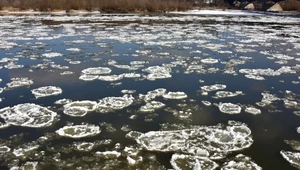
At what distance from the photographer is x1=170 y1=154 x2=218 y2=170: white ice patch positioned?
10.1 ft

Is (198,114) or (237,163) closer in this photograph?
(237,163)

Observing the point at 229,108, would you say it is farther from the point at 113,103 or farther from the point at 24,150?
the point at 24,150

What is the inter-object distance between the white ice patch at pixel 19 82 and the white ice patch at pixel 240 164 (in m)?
4.56

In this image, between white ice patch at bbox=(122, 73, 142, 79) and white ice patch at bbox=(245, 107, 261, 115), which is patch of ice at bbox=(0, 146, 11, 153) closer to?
white ice patch at bbox=(122, 73, 142, 79)

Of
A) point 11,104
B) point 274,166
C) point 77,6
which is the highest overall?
point 77,6

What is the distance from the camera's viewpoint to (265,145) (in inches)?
140

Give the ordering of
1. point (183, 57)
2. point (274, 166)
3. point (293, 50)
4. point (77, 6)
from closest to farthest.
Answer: point (274, 166)
point (183, 57)
point (293, 50)
point (77, 6)

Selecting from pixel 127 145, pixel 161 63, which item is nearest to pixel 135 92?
pixel 127 145

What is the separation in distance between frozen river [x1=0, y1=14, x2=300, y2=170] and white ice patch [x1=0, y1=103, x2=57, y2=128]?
0.02 metres

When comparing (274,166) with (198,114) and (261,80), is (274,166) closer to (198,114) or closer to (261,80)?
(198,114)

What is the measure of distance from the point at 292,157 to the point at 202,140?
3.66ft

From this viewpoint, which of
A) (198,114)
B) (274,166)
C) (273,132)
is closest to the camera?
(274,166)

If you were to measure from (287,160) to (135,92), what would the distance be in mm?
3044

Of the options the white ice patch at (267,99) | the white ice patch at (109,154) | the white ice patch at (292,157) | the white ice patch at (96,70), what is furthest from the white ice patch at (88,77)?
the white ice patch at (292,157)
